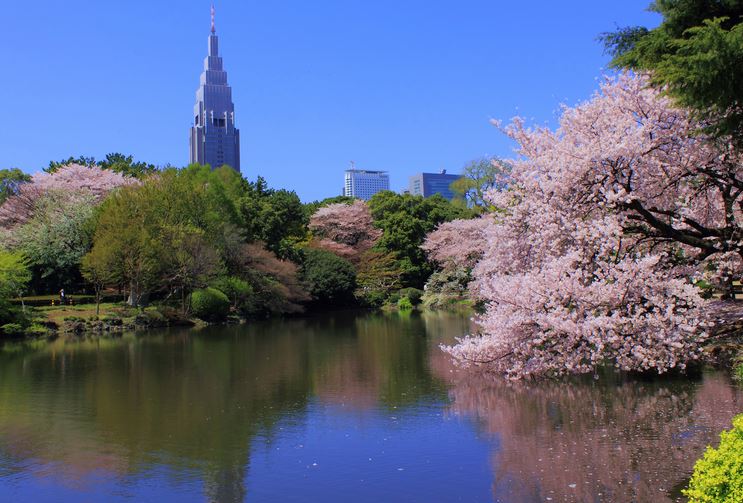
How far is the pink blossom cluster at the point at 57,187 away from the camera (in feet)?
118

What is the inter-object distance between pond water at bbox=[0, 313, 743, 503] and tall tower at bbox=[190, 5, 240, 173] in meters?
134

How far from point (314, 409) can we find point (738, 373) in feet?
23.7

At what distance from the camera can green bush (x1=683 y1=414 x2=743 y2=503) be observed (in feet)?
13.8

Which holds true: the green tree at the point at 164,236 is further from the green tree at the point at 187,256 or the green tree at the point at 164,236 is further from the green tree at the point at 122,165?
the green tree at the point at 122,165

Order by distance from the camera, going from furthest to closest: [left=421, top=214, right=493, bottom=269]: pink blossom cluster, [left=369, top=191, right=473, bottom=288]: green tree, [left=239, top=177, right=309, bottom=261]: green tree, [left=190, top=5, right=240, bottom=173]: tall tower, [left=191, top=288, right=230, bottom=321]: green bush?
[left=190, top=5, right=240, bottom=173]: tall tower → [left=369, top=191, right=473, bottom=288]: green tree → [left=421, top=214, right=493, bottom=269]: pink blossom cluster → [left=239, top=177, right=309, bottom=261]: green tree → [left=191, top=288, right=230, bottom=321]: green bush

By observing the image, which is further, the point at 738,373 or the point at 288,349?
→ the point at 288,349

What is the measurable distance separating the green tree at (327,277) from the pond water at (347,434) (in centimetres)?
2300

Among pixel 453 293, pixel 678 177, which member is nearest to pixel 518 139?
pixel 678 177

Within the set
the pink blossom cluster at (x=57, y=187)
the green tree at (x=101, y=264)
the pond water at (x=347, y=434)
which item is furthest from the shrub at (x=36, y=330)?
the pink blossom cluster at (x=57, y=187)

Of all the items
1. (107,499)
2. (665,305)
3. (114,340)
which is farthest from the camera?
(114,340)

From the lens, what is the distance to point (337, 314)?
38.1m

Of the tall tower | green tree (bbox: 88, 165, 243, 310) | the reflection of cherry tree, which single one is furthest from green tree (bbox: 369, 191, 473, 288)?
the tall tower

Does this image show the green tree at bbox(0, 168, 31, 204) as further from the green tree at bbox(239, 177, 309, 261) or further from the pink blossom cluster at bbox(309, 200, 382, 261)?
the pink blossom cluster at bbox(309, 200, 382, 261)

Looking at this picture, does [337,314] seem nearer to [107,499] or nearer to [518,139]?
[518,139]
